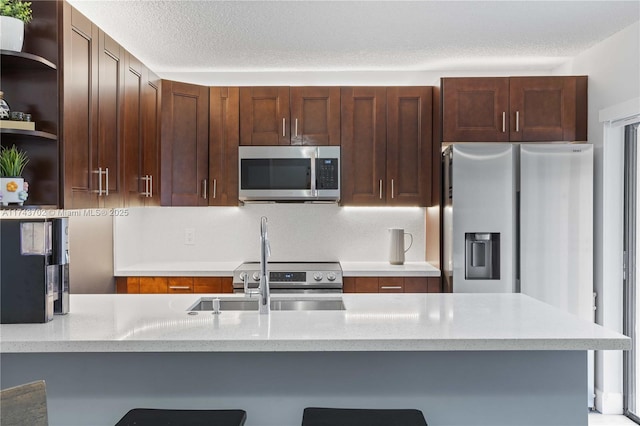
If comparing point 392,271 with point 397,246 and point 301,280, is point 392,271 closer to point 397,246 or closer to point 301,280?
point 397,246

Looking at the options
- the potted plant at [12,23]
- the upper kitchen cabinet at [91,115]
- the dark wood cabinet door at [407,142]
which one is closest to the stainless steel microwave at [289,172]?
the dark wood cabinet door at [407,142]

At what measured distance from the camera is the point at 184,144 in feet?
12.8

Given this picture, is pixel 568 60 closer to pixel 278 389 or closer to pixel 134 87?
pixel 134 87

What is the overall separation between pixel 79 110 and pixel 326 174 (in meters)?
1.93

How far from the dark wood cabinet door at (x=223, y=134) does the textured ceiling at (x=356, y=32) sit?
11.0 inches

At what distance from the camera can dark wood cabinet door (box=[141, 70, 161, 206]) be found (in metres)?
3.33

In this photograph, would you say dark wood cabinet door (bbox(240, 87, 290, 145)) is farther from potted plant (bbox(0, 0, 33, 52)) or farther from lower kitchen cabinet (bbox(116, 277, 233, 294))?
potted plant (bbox(0, 0, 33, 52))

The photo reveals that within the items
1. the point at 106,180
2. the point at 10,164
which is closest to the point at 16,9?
the point at 10,164

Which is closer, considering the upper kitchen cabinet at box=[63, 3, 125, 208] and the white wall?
the upper kitchen cabinet at box=[63, 3, 125, 208]

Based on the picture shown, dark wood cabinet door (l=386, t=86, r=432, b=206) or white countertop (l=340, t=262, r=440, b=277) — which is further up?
dark wood cabinet door (l=386, t=86, r=432, b=206)

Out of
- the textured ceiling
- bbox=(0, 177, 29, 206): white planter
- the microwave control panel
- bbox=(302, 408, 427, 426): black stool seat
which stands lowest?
bbox=(302, 408, 427, 426): black stool seat

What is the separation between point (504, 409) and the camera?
1.96 metres

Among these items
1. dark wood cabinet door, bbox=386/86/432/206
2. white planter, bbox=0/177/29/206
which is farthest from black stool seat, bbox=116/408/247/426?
dark wood cabinet door, bbox=386/86/432/206

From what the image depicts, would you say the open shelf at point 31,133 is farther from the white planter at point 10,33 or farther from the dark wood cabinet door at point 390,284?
the dark wood cabinet door at point 390,284
